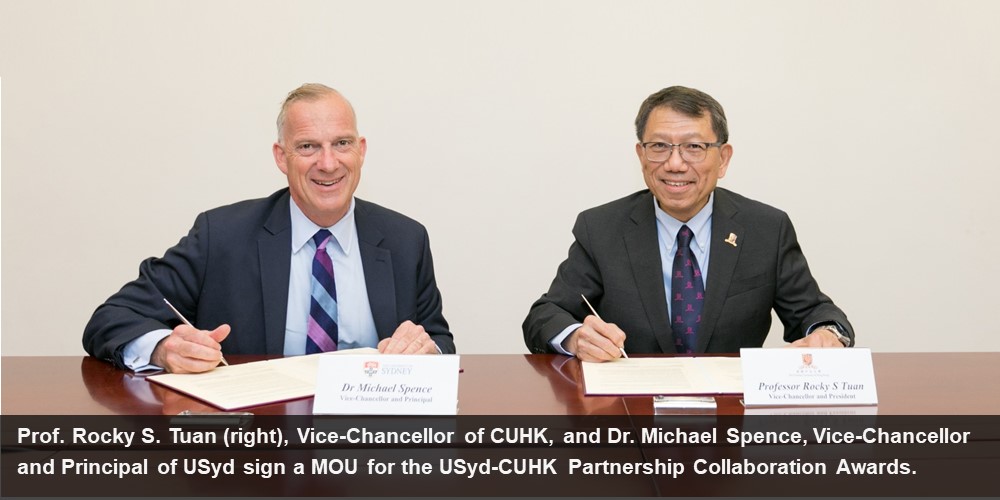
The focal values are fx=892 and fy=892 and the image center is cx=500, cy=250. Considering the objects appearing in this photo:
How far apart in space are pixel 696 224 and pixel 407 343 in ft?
3.91

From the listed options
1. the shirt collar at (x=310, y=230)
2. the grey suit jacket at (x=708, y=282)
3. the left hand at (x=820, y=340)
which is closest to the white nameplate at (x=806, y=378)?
the left hand at (x=820, y=340)

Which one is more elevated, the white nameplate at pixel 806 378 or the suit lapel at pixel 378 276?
the suit lapel at pixel 378 276

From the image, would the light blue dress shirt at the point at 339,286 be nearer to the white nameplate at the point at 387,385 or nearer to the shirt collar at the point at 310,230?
the shirt collar at the point at 310,230

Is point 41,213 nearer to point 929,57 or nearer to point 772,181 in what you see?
point 772,181

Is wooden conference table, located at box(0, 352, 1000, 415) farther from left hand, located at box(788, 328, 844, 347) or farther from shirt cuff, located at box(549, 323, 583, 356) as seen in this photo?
left hand, located at box(788, 328, 844, 347)

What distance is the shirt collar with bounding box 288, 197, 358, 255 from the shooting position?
290 centimetres

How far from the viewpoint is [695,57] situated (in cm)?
433

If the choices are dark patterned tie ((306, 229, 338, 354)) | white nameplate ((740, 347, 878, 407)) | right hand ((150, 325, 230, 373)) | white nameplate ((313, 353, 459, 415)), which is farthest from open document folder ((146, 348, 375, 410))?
white nameplate ((740, 347, 878, 407))

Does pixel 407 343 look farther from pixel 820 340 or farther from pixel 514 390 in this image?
pixel 820 340

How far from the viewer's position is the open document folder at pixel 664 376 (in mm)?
2148

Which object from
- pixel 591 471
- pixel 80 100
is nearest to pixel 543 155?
pixel 80 100

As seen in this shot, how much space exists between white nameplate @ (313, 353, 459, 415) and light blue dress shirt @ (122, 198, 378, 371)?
86 centimetres

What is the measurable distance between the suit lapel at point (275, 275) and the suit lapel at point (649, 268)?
1.15 m

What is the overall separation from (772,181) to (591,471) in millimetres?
3081
